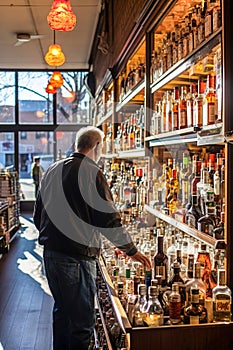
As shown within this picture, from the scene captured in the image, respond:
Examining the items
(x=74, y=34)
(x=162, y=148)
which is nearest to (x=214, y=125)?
(x=162, y=148)

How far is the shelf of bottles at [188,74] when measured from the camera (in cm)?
211

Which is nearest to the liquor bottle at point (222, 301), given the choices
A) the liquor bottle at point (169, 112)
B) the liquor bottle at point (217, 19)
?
the liquor bottle at point (217, 19)

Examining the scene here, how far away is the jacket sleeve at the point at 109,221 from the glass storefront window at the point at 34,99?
1096 centimetres

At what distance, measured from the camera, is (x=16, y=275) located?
20.9ft

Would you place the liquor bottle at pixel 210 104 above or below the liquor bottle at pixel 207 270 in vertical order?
above

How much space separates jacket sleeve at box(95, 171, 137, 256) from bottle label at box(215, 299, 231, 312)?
95 cm

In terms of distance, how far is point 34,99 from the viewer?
13.6 meters

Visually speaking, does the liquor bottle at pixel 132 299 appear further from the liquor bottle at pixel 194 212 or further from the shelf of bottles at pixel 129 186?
the shelf of bottles at pixel 129 186

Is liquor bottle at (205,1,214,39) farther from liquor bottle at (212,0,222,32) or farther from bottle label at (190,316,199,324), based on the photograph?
bottle label at (190,316,199,324)

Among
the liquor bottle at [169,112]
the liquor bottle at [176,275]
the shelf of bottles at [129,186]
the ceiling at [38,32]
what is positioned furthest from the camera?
the ceiling at [38,32]

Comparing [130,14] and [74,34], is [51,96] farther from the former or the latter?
[130,14]

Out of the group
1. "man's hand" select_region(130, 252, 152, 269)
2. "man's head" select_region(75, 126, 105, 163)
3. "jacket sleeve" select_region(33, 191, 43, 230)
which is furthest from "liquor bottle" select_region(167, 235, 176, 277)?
"jacket sleeve" select_region(33, 191, 43, 230)

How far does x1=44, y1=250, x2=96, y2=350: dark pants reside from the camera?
3.04 meters

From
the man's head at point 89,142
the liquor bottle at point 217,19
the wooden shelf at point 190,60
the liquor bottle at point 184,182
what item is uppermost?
the liquor bottle at point 217,19
